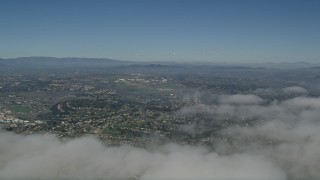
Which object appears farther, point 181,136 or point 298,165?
point 181,136

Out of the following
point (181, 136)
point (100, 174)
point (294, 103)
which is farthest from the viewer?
point (294, 103)

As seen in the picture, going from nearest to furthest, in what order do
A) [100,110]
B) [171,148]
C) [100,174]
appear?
[100,174] < [171,148] < [100,110]

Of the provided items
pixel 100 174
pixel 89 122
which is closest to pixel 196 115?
pixel 89 122

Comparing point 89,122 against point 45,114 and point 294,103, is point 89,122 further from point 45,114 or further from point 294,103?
point 294,103

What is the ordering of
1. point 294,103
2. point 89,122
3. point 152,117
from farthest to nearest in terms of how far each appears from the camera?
point 294,103
point 152,117
point 89,122

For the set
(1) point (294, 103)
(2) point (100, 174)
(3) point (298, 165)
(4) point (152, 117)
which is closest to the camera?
(2) point (100, 174)

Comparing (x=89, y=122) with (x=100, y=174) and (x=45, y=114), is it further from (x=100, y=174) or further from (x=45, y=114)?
(x=100, y=174)

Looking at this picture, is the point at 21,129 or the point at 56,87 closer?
the point at 21,129

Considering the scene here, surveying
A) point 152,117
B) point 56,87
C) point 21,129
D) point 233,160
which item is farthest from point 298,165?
point 56,87
